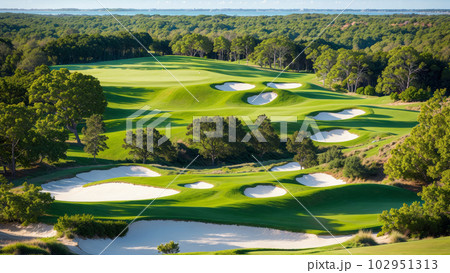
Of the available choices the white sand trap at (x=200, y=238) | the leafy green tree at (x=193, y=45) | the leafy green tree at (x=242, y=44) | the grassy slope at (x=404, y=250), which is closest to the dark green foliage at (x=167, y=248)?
the white sand trap at (x=200, y=238)

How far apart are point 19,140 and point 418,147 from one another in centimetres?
2662

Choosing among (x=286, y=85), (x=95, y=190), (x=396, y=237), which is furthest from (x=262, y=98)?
(x=396, y=237)

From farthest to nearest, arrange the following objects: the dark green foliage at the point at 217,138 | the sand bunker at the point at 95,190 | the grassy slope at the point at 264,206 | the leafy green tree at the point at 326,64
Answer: the leafy green tree at the point at 326,64
the dark green foliage at the point at 217,138
the sand bunker at the point at 95,190
the grassy slope at the point at 264,206

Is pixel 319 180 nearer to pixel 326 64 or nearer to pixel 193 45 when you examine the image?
pixel 326 64

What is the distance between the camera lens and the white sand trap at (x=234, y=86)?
67312mm

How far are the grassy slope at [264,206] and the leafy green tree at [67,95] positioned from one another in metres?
21.8

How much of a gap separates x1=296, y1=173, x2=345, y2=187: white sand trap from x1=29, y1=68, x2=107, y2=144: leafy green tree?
27488 millimetres

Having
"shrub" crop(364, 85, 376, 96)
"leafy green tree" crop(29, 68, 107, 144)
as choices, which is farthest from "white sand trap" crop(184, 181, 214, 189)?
"shrub" crop(364, 85, 376, 96)

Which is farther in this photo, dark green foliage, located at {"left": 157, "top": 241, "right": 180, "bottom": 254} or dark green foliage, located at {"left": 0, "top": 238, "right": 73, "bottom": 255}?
dark green foliage, located at {"left": 157, "top": 241, "right": 180, "bottom": 254}

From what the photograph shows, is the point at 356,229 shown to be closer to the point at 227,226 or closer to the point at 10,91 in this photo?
the point at 227,226

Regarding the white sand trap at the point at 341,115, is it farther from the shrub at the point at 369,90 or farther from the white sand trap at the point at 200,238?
the white sand trap at the point at 200,238

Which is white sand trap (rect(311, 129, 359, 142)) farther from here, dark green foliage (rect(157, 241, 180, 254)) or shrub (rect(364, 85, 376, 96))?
shrub (rect(364, 85, 376, 96))

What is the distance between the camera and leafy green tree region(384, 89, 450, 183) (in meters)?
23.3

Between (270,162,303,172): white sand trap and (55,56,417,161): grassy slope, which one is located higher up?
(55,56,417,161): grassy slope
